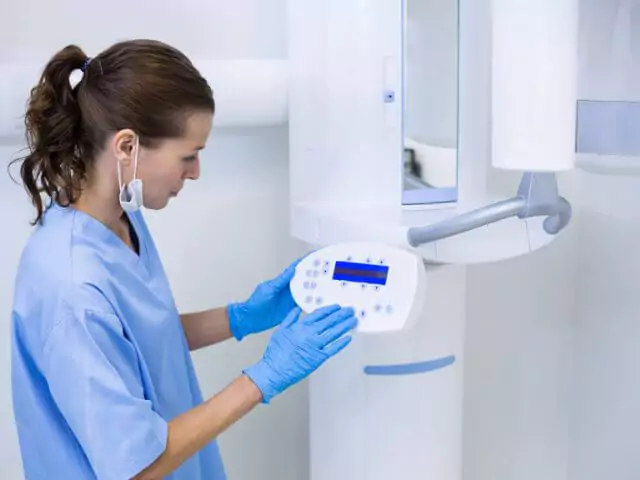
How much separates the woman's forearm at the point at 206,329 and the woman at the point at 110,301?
0.20 metres

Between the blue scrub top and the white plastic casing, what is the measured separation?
0.22m

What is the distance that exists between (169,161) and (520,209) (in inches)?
20.1

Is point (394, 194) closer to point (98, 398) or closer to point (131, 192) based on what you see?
point (131, 192)

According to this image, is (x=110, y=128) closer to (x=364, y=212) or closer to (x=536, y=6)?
(x=364, y=212)

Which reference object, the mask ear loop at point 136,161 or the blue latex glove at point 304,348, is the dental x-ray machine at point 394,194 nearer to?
the blue latex glove at point 304,348

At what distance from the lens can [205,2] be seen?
1683mm

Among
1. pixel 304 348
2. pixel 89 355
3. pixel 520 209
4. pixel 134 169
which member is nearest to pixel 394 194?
pixel 520 209

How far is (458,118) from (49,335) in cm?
76

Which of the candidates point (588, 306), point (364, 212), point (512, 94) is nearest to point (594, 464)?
point (588, 306)

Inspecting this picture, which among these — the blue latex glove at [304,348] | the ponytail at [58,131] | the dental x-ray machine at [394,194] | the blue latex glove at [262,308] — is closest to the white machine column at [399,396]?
the dental x-ray machine at [394,194]

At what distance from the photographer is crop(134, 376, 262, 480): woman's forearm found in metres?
1.14

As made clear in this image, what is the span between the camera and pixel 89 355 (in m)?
1.08

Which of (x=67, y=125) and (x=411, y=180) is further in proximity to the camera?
(x=411, y=180)

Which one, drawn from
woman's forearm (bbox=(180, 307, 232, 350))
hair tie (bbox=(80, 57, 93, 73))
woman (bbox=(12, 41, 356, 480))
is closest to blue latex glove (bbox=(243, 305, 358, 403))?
woman (bbox=(12, 41, 356, 480))
